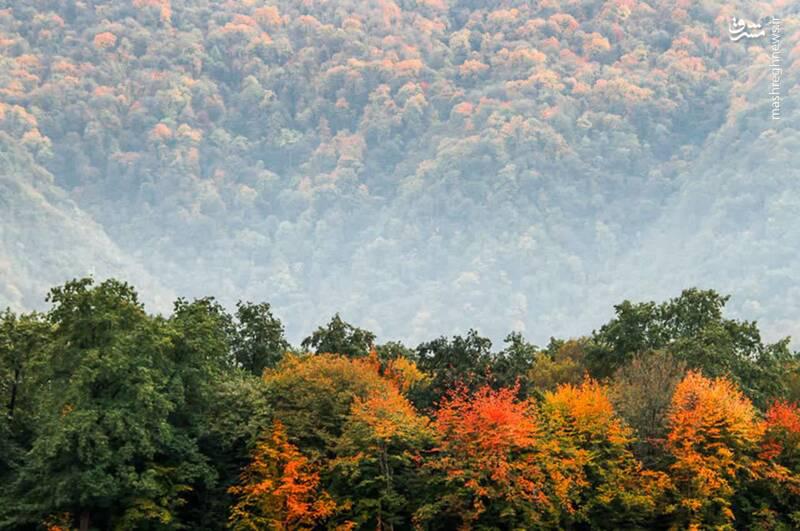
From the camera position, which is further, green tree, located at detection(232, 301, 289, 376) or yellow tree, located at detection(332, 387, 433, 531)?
green tree, located at detection(232, 301, 289, 376)

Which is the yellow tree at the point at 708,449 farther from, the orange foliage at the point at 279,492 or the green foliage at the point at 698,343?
the orange foliage at the point at 279,492

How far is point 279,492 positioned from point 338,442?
4.92 m

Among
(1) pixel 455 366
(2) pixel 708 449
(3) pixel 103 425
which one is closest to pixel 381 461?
(1) pixel 455 366

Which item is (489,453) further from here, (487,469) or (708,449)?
(708,449)

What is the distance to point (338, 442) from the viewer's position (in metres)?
59.4

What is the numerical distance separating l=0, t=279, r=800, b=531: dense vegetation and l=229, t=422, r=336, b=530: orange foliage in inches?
5.2

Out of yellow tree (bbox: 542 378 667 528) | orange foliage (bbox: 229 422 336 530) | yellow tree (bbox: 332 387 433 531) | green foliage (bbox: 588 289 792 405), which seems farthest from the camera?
green foliage (bbox: 588 289 792 405)

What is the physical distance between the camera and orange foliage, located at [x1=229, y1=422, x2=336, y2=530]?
184 feet

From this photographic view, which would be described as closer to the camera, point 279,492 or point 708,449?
point 279,492

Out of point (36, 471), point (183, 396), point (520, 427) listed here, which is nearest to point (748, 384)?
point (520, 427)

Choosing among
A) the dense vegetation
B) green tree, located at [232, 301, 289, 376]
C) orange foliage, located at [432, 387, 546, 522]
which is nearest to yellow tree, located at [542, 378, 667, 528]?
the dense vegetation

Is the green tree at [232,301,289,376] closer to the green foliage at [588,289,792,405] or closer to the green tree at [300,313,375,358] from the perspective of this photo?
the green tree at [300,313,375,358]

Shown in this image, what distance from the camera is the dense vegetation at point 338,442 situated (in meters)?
55.6

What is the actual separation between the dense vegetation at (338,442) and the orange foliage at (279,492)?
13 centimetres
